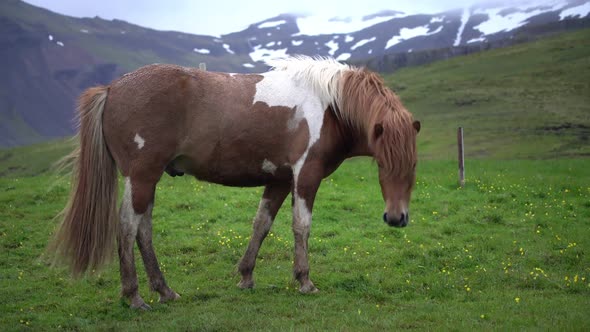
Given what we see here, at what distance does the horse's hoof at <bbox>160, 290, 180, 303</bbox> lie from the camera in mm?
7762

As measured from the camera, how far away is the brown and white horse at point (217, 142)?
7.33 metres

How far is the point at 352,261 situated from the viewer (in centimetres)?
1010

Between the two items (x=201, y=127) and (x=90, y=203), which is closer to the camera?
(x=90, y=203)

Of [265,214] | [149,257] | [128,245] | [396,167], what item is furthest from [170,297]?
[396,167]

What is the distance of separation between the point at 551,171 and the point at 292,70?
19.0 metres

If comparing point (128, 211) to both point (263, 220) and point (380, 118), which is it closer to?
point (263, 220)

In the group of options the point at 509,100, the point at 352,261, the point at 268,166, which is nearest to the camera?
the point at 268,166

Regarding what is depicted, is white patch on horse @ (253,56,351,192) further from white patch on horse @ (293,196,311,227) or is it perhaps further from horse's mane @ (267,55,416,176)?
white patch on horse @ (293,196,311,227)

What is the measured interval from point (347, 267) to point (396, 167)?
2.99 meters

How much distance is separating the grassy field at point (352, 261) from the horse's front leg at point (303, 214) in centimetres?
30

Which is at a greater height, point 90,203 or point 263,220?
point 90,203

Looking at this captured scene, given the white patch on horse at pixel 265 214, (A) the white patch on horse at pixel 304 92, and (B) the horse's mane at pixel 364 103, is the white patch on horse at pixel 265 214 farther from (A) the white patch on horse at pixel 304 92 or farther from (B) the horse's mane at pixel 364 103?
(B) the horse's mane at pixel 364 103

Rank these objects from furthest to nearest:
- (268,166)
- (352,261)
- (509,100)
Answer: (509,100) → (352,261) → (268,166)

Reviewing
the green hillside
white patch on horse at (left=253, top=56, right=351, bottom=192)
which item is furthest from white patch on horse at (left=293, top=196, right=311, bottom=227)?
the green hillside
